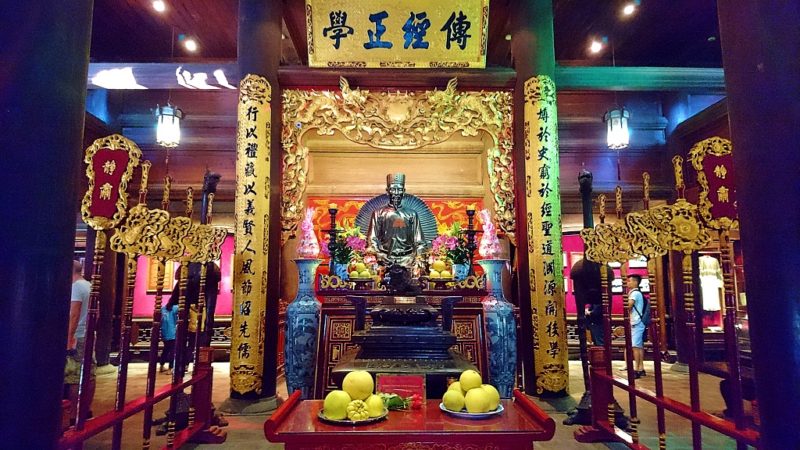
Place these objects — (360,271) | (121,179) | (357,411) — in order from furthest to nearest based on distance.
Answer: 1. (360,271)
2. (121,179)
3. (357,411)

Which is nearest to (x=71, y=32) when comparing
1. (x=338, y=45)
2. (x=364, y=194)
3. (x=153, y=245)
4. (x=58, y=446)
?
(x=153, y=245)

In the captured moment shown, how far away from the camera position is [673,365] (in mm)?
6703

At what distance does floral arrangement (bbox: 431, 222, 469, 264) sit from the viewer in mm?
5160

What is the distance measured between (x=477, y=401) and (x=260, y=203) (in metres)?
3.35

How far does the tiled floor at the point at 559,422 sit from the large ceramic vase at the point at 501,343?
0.39m

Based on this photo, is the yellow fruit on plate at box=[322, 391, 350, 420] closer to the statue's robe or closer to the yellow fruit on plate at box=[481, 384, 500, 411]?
the yellow fruit on plate at box=[481, 384, 500, 411]

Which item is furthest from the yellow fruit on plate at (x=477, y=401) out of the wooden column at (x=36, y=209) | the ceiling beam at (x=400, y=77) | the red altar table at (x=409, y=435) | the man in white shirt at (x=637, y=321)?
the man in white shirt at (x=637, y=321)

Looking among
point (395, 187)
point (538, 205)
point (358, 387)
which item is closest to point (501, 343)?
point (538, 205)

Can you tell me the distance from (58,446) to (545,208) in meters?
4.18

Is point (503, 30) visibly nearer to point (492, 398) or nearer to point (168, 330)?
point (492, 398)

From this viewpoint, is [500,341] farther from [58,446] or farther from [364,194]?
[58,446]

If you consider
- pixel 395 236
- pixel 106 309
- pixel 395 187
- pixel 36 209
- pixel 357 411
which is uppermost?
pixel 395 187

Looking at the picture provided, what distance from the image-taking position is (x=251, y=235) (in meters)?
4.58

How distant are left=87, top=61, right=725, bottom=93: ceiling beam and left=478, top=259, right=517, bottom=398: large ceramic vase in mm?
2456
